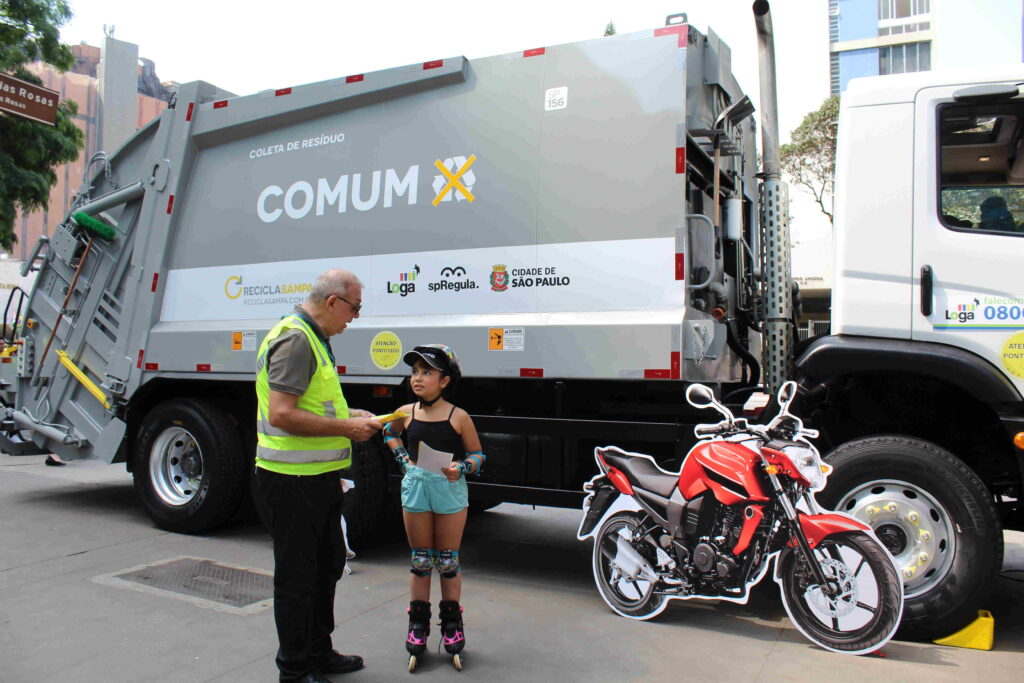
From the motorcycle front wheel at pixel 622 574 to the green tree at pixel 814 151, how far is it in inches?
693

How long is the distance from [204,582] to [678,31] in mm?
4175

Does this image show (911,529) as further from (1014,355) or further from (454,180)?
(454,180)

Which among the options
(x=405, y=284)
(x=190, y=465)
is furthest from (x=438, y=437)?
(x=190, y=465)

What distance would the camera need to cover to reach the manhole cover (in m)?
4.30

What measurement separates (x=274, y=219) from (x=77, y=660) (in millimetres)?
3118

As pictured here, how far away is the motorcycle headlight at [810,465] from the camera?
3.75 meters

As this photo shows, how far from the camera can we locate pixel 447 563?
135 inches

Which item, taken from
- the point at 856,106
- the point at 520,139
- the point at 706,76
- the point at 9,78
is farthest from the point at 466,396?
the point at 9,78

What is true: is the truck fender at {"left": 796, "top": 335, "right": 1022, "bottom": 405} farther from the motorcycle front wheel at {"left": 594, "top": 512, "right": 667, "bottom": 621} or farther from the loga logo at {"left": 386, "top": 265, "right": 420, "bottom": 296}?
the loga logo at {"left": 386, "top": 265, "right": 420, "bottom": 296}

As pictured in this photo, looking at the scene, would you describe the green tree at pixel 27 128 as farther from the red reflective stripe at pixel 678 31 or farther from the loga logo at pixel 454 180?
the red reflective stripe at pixel 678 31

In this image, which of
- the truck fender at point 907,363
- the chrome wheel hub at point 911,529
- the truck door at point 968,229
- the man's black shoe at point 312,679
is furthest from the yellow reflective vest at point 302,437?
the truck door at point 968,229

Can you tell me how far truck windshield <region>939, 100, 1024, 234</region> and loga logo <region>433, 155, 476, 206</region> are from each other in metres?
2.56

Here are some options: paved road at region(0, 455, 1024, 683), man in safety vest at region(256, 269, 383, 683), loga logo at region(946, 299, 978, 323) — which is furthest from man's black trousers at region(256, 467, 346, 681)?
loga logo at region(946, 299, 978, 323)

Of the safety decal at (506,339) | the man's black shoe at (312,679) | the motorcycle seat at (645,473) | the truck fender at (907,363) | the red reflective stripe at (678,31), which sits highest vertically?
the red reflective stripe at (678,31)
